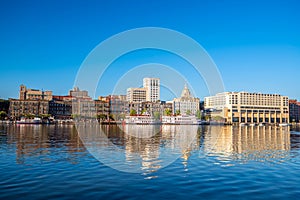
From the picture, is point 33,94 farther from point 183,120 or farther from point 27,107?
point 183,120

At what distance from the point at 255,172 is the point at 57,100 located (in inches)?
6874

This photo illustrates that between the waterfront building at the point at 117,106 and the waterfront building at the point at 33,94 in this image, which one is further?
the waterfront building at the point at 117,106

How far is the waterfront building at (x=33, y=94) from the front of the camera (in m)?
176

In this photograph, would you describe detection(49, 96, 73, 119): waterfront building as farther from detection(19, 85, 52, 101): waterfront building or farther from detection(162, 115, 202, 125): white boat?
detection(162, 115, 202, 125): white boat

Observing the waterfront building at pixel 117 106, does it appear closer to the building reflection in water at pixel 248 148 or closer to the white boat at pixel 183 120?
the white boat at pixel 183 120

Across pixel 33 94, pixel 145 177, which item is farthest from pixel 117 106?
pixel 145 177

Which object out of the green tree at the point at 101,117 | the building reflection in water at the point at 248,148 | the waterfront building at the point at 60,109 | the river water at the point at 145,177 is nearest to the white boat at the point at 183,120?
the green tree at the point at 101,117

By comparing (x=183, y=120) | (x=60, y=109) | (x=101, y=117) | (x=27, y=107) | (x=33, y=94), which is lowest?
(x=183, y=120)

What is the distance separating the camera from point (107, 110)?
7072 inches

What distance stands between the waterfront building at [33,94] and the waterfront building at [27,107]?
989 centimetres

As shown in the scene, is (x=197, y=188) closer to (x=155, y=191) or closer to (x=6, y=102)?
(x=155, y=191)

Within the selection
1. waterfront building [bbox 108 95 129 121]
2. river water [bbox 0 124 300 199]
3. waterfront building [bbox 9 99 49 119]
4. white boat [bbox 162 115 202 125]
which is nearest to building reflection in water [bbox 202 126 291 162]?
river water [bbox 0 124 300 199]

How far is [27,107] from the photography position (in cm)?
16150

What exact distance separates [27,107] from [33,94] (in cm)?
1853
